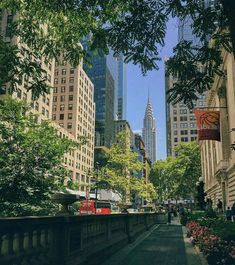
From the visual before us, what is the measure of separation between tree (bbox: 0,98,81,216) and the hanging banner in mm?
10829

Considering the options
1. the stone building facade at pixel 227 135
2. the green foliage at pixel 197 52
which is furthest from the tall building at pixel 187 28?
the stone building facade at pixel 227 135

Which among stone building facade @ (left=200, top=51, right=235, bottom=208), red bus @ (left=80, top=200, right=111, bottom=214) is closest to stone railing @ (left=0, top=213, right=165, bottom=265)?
stone building facade @ (left=200, top=51, right=235, bottom=208)

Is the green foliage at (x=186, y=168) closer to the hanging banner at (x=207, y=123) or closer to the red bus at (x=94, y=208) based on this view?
the red bus at (x=94, y=208)

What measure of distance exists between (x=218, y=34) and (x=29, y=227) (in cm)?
526

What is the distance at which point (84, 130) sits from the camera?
11806cm

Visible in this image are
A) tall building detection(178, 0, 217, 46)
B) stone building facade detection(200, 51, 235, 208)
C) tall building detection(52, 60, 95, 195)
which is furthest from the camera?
tall building detection(52, 60, 95, 195)

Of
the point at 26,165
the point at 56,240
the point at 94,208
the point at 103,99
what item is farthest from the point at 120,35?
the point at 103,99

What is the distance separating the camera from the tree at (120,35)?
23.4 feet

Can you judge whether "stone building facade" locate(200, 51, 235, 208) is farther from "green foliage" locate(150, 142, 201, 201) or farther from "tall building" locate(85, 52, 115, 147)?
"tall building" locate(85, 52, 115, 147)

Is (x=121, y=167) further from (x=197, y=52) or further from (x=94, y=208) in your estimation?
(x=197, y=52)

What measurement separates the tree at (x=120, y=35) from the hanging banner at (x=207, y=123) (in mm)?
20854

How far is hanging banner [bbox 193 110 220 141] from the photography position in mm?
29206

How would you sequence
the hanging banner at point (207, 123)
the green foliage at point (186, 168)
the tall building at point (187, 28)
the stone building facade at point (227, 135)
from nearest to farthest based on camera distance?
1. the tall building at point (187, 28)
2. the hanging banner at point (207, 123)
3. the stone building facade at point (227, 135)
4. the green foliage at point (186, 168)

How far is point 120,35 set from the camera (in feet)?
24.9
